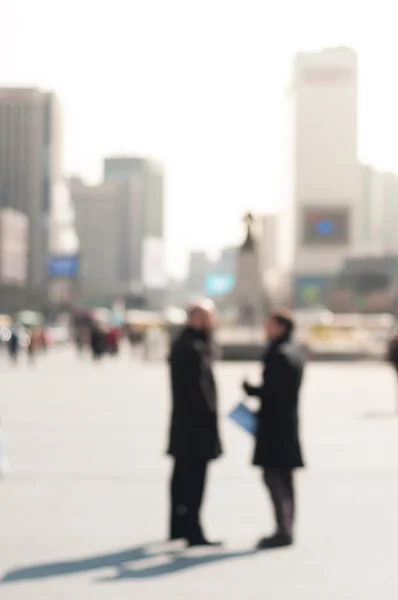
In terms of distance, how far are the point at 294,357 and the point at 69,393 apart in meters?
19.4

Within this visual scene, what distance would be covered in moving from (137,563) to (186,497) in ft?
2.72

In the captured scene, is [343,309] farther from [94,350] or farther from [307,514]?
[307,514]

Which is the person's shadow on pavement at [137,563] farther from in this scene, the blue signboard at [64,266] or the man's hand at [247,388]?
the blue signboard at [64,266]

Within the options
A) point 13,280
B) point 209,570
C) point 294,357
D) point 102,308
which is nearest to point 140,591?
point 209,570

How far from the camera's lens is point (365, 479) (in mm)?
12195

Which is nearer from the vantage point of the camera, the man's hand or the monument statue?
the man's hand

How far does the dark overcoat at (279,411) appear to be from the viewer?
871 cm

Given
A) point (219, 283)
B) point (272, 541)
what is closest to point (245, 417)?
point (272, 541)

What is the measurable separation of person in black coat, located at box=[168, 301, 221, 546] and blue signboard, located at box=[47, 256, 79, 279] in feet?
417

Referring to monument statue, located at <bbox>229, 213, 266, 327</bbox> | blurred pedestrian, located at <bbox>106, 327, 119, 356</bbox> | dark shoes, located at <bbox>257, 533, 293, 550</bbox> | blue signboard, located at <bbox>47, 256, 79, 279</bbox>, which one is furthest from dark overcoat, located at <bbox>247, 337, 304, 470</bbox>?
blue signboard, located at <bbox>47, 256, 79, 279</bbox>

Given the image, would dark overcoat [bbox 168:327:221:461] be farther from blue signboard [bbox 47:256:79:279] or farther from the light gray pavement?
blue signboard [bbox 47:256:79:279]

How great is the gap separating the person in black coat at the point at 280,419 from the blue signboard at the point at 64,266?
12702cm

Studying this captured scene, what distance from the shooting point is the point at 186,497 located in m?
8.70

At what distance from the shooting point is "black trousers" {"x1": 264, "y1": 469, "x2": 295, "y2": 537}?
8.71 m
